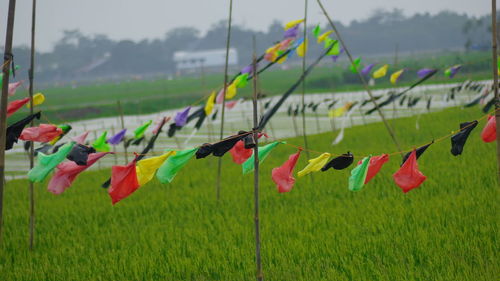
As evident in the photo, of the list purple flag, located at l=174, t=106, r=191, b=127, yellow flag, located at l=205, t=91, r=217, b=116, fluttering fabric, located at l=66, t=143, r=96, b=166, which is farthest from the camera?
yellow flag, located at l=205, t=91, r=217, b=116

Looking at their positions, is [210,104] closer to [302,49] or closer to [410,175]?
[302,49]

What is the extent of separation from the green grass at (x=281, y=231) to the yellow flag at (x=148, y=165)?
2.95 feet

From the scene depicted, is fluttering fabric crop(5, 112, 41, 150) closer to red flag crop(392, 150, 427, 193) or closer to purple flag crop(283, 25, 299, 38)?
red flag crop(392, 150, 427, 193)

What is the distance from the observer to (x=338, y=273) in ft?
8.70

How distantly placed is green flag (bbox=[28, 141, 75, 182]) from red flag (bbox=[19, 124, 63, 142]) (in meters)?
0.44

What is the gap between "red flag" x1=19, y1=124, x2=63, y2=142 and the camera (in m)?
2.70

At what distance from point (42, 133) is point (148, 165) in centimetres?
85

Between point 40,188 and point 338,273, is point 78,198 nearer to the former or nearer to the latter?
point 40,188

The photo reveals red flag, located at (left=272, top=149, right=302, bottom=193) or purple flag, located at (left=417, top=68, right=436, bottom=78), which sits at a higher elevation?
purple flag, located at (left=417, top=68, right=436, bottom=78)

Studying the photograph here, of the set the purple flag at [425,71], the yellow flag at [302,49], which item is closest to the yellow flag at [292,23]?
the yellow flag at [302,49]

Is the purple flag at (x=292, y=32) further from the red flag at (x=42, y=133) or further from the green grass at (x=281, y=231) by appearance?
the red flag at (x=42, y=133)

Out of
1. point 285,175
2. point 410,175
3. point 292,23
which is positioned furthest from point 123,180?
point 292,23

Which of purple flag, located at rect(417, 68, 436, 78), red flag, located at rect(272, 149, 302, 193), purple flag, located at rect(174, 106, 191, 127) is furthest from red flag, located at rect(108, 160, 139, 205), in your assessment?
purple flag, located at rect(417, 68, 436, 78)

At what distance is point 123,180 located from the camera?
6.97 feet
